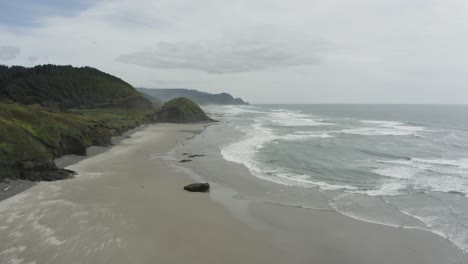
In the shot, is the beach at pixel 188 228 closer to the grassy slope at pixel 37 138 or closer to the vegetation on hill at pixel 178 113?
the grassy slope at pixel 37 138

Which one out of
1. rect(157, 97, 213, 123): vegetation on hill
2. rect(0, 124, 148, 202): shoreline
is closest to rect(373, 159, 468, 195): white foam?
rect(0, 124, 148, 202): shoreline

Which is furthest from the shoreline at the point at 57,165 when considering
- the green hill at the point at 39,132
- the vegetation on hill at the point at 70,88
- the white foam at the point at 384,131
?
the vegetation on hill at the point at 70,88

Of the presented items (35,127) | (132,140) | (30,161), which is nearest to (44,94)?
(132,140)

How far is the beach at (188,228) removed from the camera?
14766 mm

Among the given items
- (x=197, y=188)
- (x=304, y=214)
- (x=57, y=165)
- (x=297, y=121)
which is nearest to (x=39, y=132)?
(x=57, y=165)

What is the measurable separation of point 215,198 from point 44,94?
100.0 metres

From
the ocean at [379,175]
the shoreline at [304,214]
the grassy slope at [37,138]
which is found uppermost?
the grassy slope at [37,138]

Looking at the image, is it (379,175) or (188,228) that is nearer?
(188,228)

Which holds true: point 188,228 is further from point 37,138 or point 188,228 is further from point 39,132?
point 39,132

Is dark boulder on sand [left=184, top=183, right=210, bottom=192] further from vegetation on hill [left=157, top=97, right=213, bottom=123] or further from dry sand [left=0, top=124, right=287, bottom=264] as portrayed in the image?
vegetation on hill [left=157, top=97, right=213, bottom=123]

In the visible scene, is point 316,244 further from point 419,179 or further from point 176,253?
point 419,179

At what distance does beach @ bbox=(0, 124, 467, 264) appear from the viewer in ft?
48.4

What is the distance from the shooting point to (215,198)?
77.3 ft

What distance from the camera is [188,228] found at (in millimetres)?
17750
